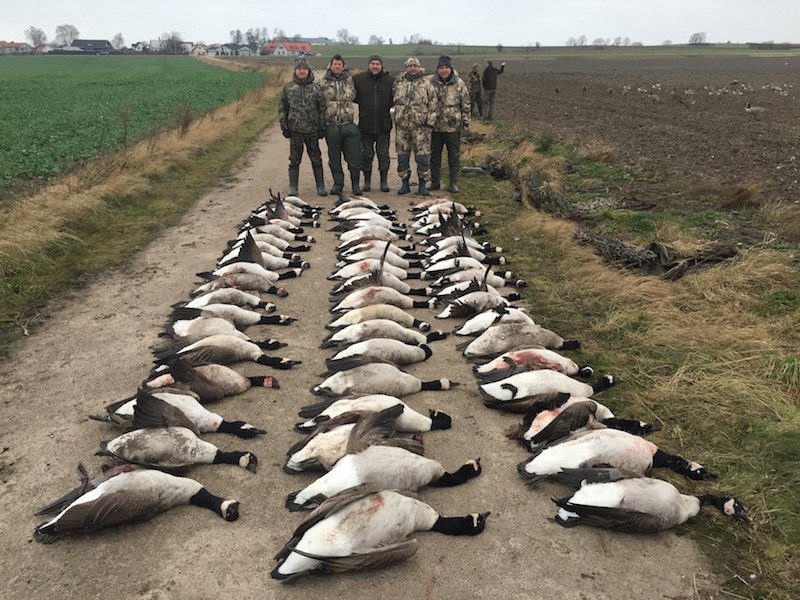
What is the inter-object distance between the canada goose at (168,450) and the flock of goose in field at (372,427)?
0.01 meters

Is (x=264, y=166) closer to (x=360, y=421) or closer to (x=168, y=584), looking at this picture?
(x=360, y=421)

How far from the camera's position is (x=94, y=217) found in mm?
9938

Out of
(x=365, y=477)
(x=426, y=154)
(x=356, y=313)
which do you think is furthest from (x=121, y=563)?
(x=426, y=154)

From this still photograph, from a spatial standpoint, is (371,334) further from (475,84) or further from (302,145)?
(475,84)

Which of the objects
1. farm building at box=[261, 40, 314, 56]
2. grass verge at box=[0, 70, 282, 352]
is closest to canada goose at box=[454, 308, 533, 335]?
grass verge at box=[0, 70, 282, 352]

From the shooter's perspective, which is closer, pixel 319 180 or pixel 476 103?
pixel 319 180

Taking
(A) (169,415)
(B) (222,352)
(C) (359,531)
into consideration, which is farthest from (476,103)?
(C) (359,531)

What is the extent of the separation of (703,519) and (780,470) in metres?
0.78

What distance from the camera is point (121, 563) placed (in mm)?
3494

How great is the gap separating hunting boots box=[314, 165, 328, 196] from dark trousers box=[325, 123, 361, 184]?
1.09ft

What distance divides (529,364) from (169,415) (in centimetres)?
331

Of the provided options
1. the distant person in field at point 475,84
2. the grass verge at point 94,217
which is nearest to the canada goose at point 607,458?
the grass verge at point 94,217

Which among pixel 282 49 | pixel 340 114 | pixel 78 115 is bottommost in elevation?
pixel 78 115

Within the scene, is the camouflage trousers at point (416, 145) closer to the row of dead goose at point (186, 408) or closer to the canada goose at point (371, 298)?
the row of dead goose at point (186, 408)
